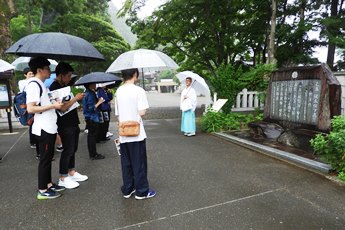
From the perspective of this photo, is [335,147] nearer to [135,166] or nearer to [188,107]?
[135,166]

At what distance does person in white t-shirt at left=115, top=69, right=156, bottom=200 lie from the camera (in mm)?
3148

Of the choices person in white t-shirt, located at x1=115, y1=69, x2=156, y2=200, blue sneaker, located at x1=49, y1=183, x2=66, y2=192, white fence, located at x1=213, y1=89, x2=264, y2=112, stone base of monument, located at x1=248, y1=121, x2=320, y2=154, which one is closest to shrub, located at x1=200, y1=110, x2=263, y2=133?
stone base of monument, located at x1=248, y1=121, x2=320, y2=154

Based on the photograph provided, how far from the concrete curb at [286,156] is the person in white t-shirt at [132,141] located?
9.28ft

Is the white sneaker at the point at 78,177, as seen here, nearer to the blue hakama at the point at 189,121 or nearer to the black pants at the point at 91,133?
the black pants at the point at 91,133

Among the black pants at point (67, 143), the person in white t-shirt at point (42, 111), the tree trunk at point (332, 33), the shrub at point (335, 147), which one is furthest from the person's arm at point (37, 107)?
the tree trunk at point (332, 33)

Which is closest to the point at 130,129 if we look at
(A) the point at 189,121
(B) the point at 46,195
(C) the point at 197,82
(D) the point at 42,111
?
(D) the point at 42,111

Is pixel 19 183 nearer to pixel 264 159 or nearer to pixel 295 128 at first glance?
pixel 264 159

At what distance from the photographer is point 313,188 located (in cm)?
371

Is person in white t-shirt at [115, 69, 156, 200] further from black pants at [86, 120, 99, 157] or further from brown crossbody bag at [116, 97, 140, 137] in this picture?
black pants at [86, 120, 99, 157]

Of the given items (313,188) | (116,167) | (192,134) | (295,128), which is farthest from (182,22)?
(313,188)

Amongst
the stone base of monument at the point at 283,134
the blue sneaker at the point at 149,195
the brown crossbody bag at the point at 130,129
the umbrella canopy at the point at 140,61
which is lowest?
the blue sneaker at the point at 149,195

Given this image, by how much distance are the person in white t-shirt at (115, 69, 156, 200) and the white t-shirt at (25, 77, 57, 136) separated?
32.1 inches

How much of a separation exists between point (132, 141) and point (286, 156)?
326 cm

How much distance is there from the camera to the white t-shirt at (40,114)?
120 inches
